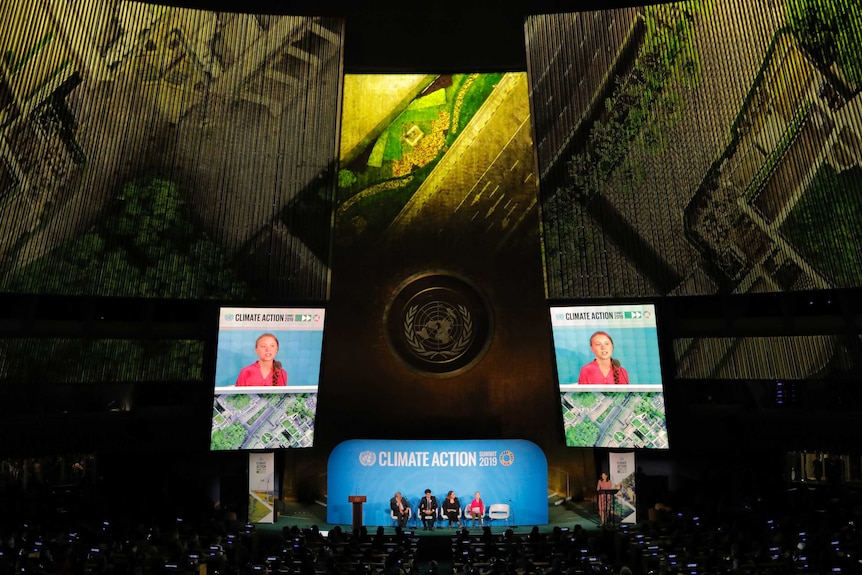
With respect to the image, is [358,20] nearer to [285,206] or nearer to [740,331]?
[285,206]

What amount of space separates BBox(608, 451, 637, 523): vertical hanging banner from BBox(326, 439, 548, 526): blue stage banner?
1601mm

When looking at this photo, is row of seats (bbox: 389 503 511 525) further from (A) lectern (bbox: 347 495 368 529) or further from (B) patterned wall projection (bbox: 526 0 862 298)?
(B) patterned wall projection (bbox: 526 0 862 298)

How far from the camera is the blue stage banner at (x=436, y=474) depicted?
20.2m

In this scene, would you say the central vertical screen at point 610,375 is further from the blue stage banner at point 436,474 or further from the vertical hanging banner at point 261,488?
the vertical hanging banner at point 261,488

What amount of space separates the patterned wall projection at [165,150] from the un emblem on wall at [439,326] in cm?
352

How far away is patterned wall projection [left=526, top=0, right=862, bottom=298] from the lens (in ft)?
61.2

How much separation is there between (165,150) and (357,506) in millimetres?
8930

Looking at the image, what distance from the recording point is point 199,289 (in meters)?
19.5

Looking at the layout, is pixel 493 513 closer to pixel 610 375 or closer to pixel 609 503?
pixel 609 503

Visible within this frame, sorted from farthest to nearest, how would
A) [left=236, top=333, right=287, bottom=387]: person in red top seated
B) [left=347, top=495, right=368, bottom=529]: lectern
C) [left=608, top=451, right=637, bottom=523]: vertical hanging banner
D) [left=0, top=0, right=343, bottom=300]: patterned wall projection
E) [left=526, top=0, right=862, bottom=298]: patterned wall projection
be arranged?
[left=608, top=451, right=637, bottom=523]: vertical hanging banner
[left=236, top=333, right=287, bottom=387]: person in red top seated
[left=347, top=495, right=368, bottom=529]: lectern
[left=526, top=0, right=862, bottom=298]: patterned wall projection
[left=0, top=0, right=343, bottom=300]: patterned wall projection

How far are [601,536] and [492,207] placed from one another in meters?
8.98

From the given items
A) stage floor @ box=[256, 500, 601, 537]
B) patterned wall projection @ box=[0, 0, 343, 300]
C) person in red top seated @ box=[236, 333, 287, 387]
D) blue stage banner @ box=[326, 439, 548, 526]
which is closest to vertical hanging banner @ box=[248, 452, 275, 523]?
stage floor @ box=[256, 500, 601, 537]

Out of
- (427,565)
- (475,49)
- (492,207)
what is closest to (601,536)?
(427,565)

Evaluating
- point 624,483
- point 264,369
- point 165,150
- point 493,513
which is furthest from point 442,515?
point 165,150
